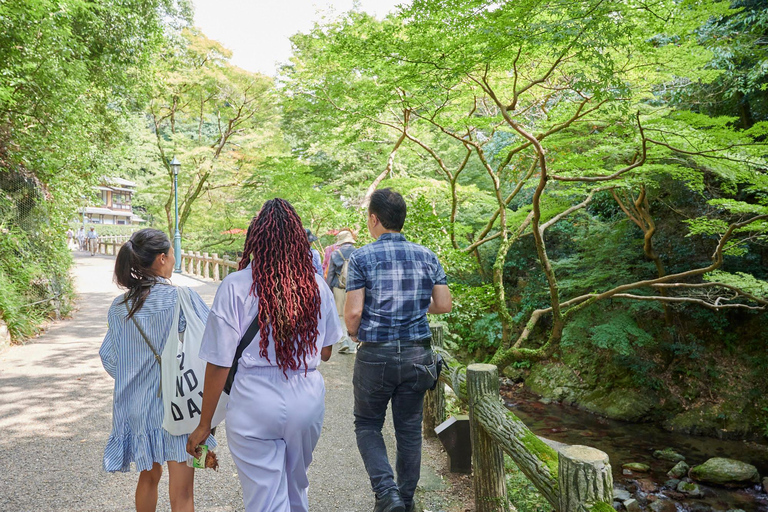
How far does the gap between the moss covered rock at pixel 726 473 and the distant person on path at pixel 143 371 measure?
7128mm

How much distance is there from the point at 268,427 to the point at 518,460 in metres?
1.45

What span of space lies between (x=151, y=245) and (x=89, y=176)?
366 inches

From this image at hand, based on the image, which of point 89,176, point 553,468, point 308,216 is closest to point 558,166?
point 553,468

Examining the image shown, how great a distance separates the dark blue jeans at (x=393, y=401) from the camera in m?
2.59

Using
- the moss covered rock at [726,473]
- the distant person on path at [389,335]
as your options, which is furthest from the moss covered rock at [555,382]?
the distant person on path at [389,335]

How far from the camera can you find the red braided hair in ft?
6.12

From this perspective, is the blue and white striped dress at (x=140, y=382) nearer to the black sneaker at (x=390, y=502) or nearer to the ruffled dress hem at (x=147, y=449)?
the ruffled dress hem at (x=147, y=449)

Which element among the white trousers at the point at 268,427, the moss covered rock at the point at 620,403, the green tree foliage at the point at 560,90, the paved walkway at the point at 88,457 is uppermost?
the green tree foliage at the point at 560,90

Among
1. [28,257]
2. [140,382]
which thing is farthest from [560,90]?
[28,257]

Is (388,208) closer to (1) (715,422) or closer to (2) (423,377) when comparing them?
(2) (423,377)

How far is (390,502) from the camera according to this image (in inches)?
101

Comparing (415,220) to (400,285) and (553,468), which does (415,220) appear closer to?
(400,285)

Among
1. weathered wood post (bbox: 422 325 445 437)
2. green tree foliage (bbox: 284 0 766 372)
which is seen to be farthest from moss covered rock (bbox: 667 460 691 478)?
weathered wood post (bbox: 422 325 445 437)

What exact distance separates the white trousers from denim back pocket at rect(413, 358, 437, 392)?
31.8 inches
